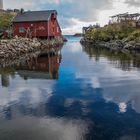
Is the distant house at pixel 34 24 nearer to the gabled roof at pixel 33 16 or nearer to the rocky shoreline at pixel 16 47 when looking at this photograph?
the gabled roof at pixel 33 16

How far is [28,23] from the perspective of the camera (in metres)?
76.6

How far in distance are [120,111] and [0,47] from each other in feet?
Result: 119

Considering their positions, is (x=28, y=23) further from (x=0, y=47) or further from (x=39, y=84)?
(x=39, y=84)

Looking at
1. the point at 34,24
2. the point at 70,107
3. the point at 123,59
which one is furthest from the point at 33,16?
the point at 70,107

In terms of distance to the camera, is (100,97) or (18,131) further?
(100,97)

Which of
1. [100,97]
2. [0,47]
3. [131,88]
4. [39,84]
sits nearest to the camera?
[100,97]

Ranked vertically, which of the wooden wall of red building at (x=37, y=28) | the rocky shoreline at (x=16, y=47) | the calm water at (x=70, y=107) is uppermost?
the wooden wall of red building at (x=37, y=28)

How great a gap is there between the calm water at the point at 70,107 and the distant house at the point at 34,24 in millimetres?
49370

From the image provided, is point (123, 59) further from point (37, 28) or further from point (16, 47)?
Answer: point (37, 28)

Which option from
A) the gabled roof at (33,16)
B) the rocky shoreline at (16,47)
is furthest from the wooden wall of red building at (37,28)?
the rocky shoreline at (16,47)

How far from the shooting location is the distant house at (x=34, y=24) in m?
75.0

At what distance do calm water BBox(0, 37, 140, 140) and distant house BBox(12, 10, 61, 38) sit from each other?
162 feet

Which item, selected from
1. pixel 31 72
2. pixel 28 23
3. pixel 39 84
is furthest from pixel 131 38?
pixel 39 84

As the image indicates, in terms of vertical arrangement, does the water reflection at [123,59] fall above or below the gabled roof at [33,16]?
below
